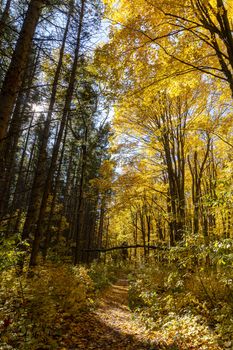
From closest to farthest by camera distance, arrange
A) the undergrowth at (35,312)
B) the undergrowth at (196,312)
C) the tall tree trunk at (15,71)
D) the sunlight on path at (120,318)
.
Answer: the tall tree trunk at (15,71), the undergrowth at (35,312), the undergrowth at (196,312), the sunlight on path at (120,318)

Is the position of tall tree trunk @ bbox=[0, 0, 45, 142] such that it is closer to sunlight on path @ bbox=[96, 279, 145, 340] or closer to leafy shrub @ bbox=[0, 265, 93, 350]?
leafy shrub @ bbox=[0, 265, 93, 350]

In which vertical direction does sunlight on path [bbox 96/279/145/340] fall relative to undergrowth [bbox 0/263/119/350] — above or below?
below

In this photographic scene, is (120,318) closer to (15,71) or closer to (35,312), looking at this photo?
(35,312)

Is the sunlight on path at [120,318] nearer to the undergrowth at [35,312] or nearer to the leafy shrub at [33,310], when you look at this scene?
the undergrowth at [35,312]

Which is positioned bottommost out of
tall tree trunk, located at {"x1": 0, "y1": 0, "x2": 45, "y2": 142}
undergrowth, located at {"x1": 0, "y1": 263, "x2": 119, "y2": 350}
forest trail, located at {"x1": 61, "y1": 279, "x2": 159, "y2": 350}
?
forest trail, located at {"x1": 61, "y1": 279, "x2": 159, "y2": 350}

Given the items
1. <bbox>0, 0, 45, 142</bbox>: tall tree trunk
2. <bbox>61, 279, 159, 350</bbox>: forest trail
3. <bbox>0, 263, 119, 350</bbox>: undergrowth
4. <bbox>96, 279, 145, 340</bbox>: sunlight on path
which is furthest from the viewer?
<bbox>96, 279, 145, 340</bbox>: sunlight on path

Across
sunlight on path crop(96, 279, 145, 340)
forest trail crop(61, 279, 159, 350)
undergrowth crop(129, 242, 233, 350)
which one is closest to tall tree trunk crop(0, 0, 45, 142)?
undergrowth crop(129, 242, 233, 350)

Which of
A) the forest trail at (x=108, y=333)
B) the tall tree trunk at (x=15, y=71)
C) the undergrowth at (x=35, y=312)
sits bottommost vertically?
the forest trail at (x=108, y=333)

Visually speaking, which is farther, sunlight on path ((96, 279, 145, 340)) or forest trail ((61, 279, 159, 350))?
sunlight on path ((96, 279, 145, 340))

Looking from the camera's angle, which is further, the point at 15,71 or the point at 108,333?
the point at 108,333

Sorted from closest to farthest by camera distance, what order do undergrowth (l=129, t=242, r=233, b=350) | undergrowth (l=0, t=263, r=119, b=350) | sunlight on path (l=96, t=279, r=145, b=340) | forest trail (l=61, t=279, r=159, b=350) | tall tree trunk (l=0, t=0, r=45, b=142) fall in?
tall tree trunk (l=0, t=0, r=45, b=142) → undergrowth (l=0, t=263, r=119, b=350) → undergrowth (l=129, t=242, r=233, b=350) → forest trail (l=61, t=279, r=159, b=350) → sunlight on path (l=96, t=279, r=145, b=340)

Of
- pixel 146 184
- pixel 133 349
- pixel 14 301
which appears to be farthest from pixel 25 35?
pixel 146 184

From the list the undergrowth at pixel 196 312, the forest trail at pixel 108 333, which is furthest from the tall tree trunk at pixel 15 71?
the forest trail at pixel 108 333

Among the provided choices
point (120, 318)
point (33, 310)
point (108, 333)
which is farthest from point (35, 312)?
point (120, 318)
